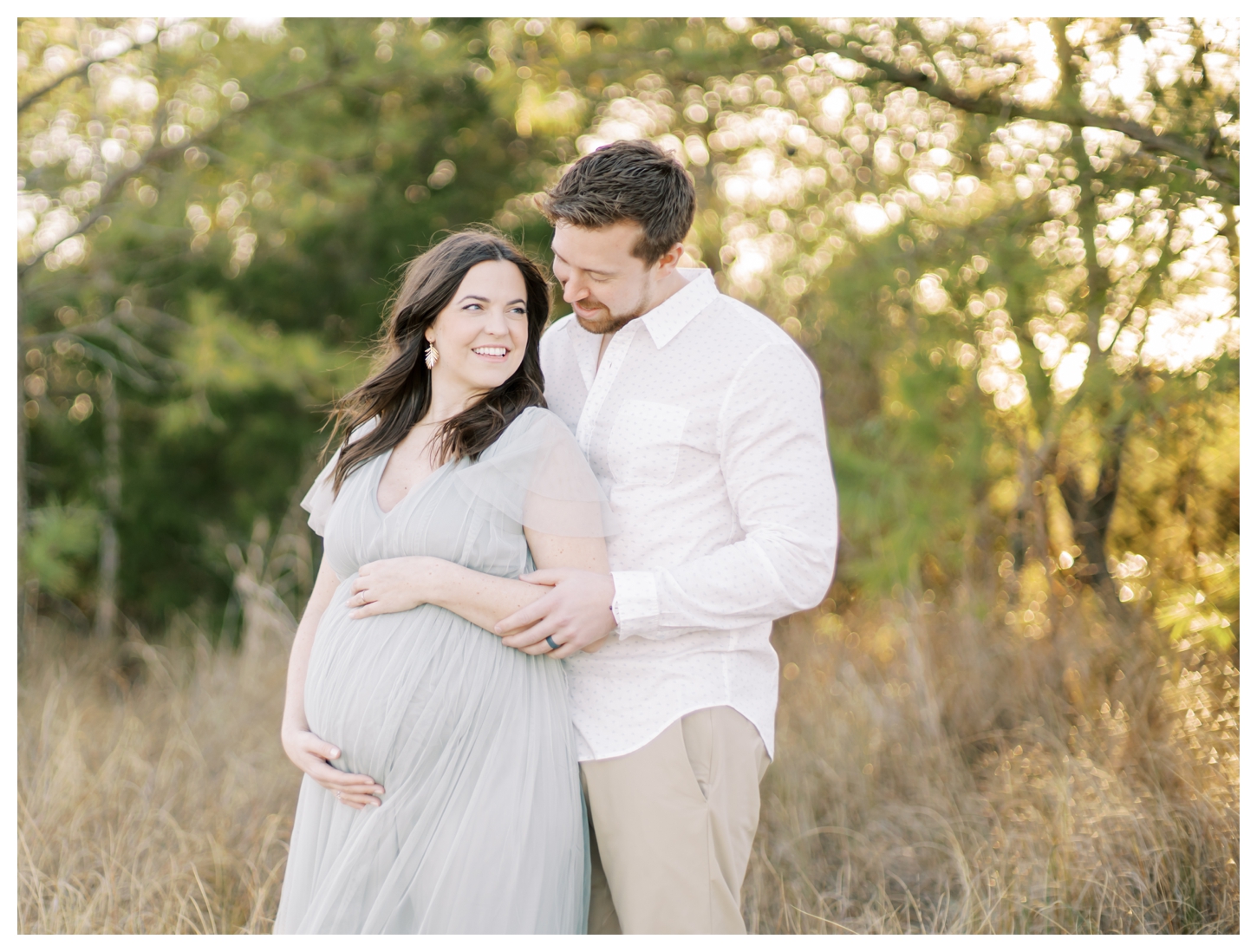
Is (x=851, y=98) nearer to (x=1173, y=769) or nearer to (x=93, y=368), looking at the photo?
(x=1173, y=769)

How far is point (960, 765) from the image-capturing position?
3.47 metres

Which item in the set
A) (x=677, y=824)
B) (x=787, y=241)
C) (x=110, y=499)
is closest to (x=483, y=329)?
(x=677, y=824)

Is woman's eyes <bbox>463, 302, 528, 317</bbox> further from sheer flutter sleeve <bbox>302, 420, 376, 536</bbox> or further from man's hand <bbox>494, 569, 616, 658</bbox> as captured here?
man's hand <bbox>494, 569, 616, 658</bbox>

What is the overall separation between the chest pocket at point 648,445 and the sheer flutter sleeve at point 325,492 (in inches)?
22.7

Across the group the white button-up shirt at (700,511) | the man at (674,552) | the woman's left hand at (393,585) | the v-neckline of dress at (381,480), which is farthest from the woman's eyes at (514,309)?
the woman's left hand at (393,585)

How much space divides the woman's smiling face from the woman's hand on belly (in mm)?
750

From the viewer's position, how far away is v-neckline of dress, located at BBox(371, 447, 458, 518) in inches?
74.4

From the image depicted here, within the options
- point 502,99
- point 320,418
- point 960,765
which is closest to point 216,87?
point 502,99

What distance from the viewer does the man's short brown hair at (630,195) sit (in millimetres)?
1956

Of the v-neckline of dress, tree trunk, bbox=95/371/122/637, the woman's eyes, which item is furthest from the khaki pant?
tree trunk, bbox=95/371/122/637

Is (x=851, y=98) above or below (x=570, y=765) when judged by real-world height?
above

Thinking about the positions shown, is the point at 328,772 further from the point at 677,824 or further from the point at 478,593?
the point at 677,824

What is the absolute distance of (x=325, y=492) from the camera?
2195 millimetres

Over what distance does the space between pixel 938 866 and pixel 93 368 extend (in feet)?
22.6
